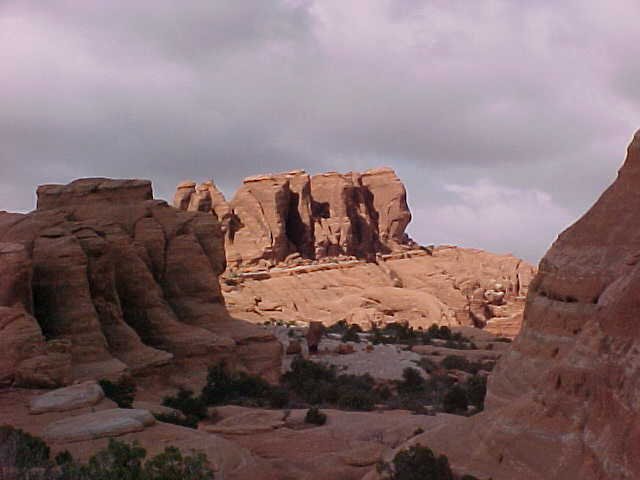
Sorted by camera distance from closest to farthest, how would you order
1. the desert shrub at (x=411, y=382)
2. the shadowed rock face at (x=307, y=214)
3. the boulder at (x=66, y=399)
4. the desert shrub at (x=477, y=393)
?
the boulder at (x=66, y=399) < the desert shrub at (x=477, y=393) < the desert shrub at (x=411, y=382) < the shadowed rock face at (x=307, y=214)

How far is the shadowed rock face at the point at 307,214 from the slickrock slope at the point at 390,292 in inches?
164

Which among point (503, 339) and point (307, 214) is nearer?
point (503, 339)

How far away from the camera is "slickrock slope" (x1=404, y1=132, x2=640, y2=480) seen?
24.8ft

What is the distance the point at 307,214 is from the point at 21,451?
50.9 metres

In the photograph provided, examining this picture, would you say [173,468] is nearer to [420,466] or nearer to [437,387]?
[420,466]

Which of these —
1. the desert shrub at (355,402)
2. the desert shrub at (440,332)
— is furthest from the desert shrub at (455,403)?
the desert shrub at (440,332)

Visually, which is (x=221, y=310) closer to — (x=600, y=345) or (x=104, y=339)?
(x=104, y=339)

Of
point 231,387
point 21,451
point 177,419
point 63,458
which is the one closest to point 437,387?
point 231,387

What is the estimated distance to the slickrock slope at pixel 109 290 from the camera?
16.4 meters

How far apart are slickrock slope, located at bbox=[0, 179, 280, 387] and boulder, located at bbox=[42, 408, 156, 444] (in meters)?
2.99

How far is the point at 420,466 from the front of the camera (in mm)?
9531

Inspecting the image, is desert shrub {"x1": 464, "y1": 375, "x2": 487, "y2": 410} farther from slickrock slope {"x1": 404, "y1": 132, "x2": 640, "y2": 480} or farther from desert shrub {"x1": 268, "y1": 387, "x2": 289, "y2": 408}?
slickrock slope {"x1": 404, "y1": 132, "x2": 640, "y2": 480}

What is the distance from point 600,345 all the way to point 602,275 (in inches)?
84.7

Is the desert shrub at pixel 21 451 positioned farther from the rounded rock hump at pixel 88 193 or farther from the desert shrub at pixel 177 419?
the rounded rock hump at pixel 88 193
